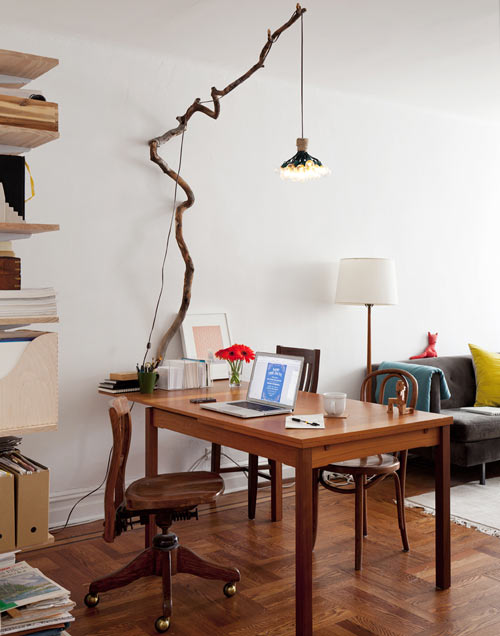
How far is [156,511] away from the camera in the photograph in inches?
101

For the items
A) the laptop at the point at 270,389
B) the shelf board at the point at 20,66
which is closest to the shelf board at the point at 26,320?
the shelf board at the point at 20,66

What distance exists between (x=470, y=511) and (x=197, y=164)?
2600 mm

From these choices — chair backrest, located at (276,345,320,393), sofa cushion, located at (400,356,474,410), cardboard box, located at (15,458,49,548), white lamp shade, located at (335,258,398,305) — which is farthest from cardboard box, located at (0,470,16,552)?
sofa cushion, located at (400,356,474,410)

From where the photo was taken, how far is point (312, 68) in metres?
4.17

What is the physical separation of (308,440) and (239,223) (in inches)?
88.8

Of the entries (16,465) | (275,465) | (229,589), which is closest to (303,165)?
(275,465)

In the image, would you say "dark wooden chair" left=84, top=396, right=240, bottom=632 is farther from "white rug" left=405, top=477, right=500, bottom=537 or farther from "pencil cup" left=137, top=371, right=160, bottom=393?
"white rug" left=405, top=477, right=500, bottom=537

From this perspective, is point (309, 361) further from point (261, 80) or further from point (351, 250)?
point (261, 80)

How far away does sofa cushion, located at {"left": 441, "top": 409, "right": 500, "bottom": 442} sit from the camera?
420 cm

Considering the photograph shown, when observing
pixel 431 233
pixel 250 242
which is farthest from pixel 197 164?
pixel 431 233

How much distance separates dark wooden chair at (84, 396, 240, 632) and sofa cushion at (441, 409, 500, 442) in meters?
2.05

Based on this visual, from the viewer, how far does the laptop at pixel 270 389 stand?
287 centimetres

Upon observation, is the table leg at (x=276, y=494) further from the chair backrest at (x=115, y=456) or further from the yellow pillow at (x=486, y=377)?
the yellow pillow at (x=486, y=377)

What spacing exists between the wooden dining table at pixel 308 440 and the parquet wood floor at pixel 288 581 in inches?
7.7
